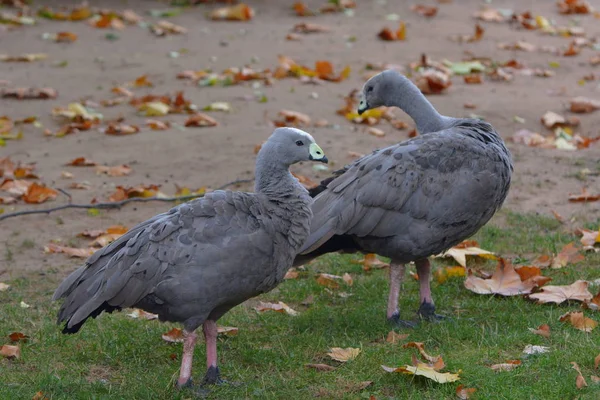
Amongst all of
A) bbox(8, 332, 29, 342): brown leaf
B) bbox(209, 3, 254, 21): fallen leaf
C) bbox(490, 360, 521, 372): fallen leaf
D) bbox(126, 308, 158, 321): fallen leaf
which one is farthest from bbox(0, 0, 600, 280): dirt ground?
bbox(490, 360, 521, 372): fallen leaf

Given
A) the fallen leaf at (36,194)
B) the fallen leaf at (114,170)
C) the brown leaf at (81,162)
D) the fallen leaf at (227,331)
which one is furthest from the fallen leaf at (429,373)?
the brown leaf at (81,162)

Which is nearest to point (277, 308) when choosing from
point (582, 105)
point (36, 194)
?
point (36, 194)

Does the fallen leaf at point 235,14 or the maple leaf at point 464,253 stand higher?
the maple leaf at point 464,253

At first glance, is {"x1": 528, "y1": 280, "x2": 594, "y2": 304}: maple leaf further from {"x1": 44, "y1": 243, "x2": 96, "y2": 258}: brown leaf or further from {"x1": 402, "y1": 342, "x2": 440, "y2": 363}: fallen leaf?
{"x1": 44, "y1": 243, "x2": 96, "y2": 258}: brown leaf

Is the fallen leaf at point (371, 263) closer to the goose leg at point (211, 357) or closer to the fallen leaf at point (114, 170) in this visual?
the goose leg at point (211, 357)

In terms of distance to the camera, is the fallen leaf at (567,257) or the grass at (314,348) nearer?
the grass at (314,348)

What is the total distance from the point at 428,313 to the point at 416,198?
0.81 meters

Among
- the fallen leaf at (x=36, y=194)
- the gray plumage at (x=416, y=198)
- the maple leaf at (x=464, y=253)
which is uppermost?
the gray plumage at (x=416, y=198)

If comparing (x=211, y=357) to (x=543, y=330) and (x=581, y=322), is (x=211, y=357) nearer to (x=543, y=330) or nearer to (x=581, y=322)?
(x=543, y=330)

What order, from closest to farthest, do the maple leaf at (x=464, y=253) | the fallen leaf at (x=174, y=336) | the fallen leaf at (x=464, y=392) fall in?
the fallen leaf at (x=464, y=392) → the fallen leaf at (x=174, y=336) → the maple leaf at (x=464, y=253)

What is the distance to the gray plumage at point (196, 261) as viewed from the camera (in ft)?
16.5

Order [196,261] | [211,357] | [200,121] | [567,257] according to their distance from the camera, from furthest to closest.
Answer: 1. [200,121]
2. [567,257]
3. [211,357]
4. [196,261]

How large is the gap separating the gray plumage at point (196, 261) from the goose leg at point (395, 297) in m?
1.08

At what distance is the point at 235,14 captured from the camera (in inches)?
616
